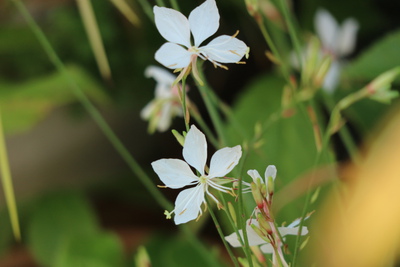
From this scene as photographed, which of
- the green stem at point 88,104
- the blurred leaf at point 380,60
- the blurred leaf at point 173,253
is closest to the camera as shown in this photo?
the green stem at point 88,104

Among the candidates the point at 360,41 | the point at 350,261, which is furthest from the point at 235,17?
the point at 350,261

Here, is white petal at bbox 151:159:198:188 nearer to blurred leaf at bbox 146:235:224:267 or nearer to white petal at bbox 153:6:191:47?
white petal at bbox 153:6:191:47

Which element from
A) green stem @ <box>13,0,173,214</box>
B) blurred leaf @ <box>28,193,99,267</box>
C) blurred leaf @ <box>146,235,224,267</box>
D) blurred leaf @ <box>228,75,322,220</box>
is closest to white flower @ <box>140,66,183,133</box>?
green stem @ <box>13,0,173,214</box>

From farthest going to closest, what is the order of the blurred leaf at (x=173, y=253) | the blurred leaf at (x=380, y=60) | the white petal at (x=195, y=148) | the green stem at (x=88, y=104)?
1. the blurred leaf at (x=173, y=253)
2. the blurred leaf at (x=380, y=60)
3. the green stem at (x=88, y=104)
4. the white petal at (x=195, y=148)

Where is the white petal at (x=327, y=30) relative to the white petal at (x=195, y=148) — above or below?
below

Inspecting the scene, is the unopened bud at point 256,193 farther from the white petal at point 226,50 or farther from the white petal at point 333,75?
the white petal at point 333,75

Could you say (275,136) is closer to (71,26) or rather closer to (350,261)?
(350,261)

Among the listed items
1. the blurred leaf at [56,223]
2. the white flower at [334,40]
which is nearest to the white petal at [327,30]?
the white flower at [334,40]

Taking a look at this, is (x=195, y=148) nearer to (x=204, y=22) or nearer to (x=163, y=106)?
(x=204, y=22)
